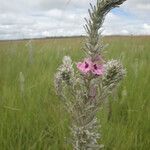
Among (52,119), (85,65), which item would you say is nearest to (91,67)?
(85,65)

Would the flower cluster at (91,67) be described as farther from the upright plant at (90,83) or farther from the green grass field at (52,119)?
the green grass field at (52,119)

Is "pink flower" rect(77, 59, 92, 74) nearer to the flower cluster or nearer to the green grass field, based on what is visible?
the flower cluster

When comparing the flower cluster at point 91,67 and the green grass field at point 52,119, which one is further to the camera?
the green grass field at point 52,119

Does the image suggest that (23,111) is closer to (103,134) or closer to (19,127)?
(19,127)

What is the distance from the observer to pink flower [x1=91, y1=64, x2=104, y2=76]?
1054 millimetres

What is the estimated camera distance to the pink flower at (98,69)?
105 centimetres

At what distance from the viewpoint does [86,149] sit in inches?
47.6

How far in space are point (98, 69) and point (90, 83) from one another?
11 cm

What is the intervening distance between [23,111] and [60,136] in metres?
0.44

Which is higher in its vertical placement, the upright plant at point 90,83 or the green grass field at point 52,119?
the upright plant at point 90,83

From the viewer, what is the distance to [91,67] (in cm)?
106

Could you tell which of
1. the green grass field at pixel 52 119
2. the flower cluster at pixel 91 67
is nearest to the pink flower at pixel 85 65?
the flower cluster at pixel 91 67

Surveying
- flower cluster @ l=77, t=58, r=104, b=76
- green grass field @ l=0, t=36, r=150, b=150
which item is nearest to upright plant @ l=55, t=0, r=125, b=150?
flower cluster @ l=77, t=58, r=104, b=76

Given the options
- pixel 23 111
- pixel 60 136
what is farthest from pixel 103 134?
pixel 23 111
